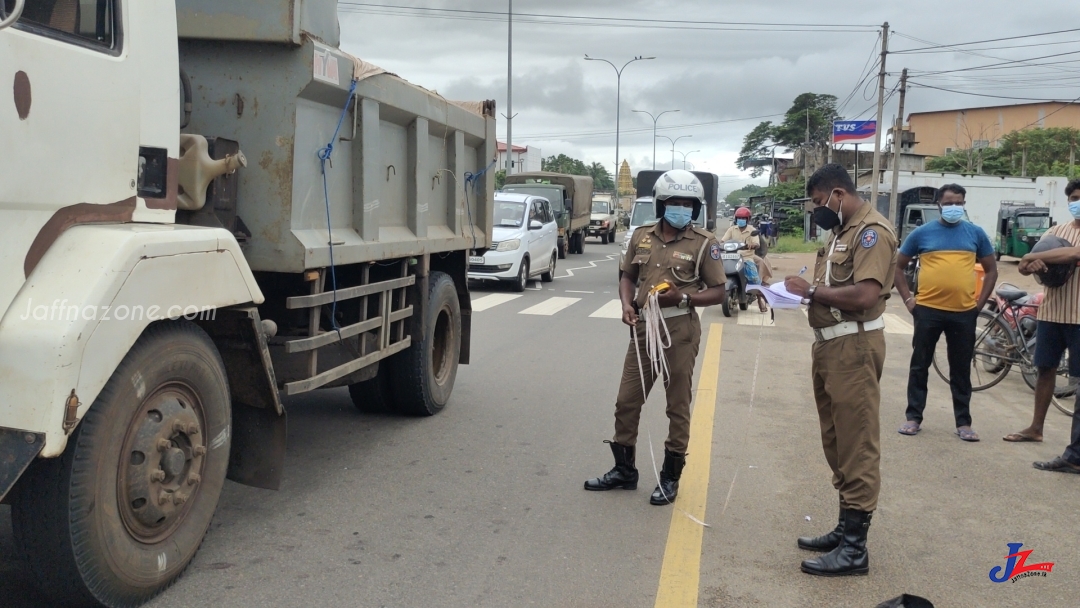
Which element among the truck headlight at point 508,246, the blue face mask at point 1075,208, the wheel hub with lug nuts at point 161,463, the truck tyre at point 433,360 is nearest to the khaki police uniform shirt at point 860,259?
the wheel hub with lug nuts at point 161,463

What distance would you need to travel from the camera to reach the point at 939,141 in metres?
81.1

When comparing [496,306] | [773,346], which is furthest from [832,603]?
[496,306]

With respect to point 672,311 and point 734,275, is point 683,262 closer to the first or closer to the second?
point 672,311

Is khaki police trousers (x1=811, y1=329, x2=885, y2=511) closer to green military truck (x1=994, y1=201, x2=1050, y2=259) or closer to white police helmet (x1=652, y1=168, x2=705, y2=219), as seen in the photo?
white police helmet (x1=652, y1=168, x2=705, y2=219)

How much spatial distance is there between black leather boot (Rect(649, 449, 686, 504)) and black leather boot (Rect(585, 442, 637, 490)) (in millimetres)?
178

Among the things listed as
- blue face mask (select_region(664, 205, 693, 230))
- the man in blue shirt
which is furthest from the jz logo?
the man in blue shirt

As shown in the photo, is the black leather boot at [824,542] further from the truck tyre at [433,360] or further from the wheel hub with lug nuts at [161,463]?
the truck tyre at [433,360]

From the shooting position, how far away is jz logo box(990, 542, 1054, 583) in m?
4.20

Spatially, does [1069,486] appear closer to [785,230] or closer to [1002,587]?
[1002,587]

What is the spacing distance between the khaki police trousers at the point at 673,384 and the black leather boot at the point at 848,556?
1089 millimetres

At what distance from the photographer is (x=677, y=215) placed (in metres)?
5.00

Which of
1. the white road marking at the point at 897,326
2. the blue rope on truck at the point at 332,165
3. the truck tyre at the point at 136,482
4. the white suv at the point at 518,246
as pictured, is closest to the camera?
the truck tyre at the point at 136,482

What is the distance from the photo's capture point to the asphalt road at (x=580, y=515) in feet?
12.8

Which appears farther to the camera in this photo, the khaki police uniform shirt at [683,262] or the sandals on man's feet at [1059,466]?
the sandals on man's feet at [1059,466]
